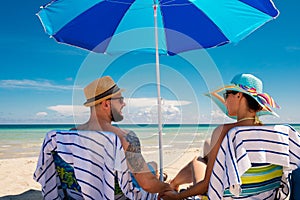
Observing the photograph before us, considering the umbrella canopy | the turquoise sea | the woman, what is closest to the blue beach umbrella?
the umbrella canopy

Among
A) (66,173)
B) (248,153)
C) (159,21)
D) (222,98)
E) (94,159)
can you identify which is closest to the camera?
(248,153)

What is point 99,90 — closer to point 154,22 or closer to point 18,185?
point 154,22

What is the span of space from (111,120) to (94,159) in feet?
1.19

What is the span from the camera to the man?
89.7 inches

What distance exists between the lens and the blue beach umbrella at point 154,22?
3.02 metres

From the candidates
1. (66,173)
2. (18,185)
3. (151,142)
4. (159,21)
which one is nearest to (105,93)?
(66,173)

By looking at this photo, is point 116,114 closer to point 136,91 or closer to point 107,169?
point 107,169

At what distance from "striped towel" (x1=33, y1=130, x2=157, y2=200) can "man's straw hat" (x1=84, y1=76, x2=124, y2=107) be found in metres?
0.30

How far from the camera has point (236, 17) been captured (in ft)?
10.3

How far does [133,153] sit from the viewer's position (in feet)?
A: 7.39

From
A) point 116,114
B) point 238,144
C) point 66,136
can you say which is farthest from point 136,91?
point 238,144

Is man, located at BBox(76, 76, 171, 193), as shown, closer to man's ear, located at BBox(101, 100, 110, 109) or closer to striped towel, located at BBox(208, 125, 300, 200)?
man's ear, located at BBox(101, 100, 110, 109)

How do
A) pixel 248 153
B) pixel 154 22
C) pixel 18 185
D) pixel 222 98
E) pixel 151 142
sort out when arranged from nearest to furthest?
pixel 248 153
pixel 222 98
pixel 154 22
pixel 18 185
pixel 151 142

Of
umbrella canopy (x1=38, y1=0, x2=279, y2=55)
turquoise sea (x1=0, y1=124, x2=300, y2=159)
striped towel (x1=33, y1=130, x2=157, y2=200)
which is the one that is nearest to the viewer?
striped towel (x1=33, y1=130, x2=157, y2=200)
